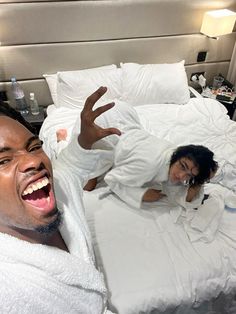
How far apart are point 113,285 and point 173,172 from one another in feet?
2.25

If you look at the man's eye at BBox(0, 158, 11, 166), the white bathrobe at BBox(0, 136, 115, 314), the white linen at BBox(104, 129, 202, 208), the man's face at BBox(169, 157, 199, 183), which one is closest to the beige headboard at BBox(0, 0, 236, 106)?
the white linen at BBox(104, 129, 202, 208)

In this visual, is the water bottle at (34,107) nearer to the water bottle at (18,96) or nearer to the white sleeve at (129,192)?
the water bottle at (18,96)

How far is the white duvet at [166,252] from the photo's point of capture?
48.7 inches

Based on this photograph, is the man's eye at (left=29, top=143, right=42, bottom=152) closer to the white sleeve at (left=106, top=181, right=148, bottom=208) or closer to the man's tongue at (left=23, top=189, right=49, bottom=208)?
the man's tongue at (left=23, top=189, right=49, bottom=208)

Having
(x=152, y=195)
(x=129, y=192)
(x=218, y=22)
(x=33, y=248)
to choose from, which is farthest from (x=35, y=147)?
(x=218, y=22)

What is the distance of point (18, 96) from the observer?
223 cm

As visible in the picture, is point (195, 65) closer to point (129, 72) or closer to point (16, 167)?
point (129, 72)

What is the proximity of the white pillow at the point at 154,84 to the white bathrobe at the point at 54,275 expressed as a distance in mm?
1585

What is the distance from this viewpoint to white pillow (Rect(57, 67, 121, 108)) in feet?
7.43

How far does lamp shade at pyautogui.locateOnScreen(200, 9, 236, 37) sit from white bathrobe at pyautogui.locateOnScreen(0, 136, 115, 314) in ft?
7.14

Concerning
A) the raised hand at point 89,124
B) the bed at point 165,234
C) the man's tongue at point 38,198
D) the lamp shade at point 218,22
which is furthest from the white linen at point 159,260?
the lamp shade at point 218,22

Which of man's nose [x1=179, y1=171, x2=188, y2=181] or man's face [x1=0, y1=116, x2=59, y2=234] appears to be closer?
man's face [x1=0, y1=116, x2=59, y2=234]

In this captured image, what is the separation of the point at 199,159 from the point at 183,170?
0.11 m

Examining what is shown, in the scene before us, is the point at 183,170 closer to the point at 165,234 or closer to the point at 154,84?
the point at 165,234
